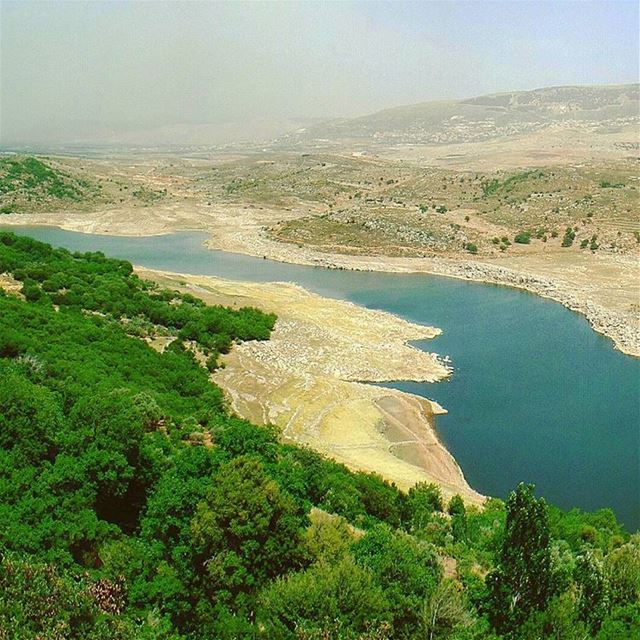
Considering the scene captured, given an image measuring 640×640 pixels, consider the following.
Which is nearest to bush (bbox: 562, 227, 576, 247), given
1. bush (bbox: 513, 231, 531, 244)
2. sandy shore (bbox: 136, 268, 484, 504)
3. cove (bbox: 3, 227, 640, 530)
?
bush (bbox: 513, 231, 531, 244)

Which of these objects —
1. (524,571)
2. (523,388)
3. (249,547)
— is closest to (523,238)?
(523,388)

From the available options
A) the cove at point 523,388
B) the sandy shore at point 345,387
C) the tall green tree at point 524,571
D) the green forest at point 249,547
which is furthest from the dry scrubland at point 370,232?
the tall green tree at point 524,571

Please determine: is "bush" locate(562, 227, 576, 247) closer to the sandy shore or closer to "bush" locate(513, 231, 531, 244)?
"bush" locate(513, 231, 531, 244)

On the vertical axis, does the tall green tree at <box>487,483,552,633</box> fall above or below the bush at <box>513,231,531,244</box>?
below

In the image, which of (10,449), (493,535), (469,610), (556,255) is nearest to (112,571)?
(10,449)

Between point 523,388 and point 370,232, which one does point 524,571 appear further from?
point 370,232

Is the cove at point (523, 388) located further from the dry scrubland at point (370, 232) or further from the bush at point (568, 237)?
the bush at point (568, 237)
